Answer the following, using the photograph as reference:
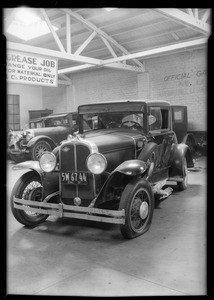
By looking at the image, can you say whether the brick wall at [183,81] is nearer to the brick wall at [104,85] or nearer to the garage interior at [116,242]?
the garage interior at [116,242]

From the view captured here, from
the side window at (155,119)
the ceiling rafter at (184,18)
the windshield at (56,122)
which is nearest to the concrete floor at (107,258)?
the side window at (155,119)

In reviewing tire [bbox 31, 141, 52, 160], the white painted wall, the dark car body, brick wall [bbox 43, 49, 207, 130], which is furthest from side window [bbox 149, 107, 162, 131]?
the white painted wall

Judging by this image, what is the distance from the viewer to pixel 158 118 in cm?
433

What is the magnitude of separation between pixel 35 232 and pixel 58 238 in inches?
13.7

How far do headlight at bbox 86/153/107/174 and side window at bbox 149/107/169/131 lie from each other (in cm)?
130

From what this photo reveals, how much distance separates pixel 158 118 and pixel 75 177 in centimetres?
171

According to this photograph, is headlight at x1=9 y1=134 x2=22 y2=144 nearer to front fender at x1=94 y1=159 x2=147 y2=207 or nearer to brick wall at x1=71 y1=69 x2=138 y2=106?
brick wall at x1=71 y1=69 x2=138 y2=106

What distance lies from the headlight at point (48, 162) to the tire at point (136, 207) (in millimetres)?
887

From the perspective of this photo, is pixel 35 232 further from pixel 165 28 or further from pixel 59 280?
pixel 165 28

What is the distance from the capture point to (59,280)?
2215 mm

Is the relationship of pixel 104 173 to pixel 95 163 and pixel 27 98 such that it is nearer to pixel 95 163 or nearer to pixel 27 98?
pixel 95 163
